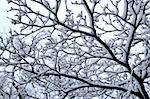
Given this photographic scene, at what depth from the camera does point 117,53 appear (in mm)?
9367

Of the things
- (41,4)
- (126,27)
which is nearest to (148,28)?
(126,27)

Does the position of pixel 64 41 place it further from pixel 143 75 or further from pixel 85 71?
pixel 143 75

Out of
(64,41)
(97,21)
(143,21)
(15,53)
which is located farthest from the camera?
(15,53)

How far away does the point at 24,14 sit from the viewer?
870 cm

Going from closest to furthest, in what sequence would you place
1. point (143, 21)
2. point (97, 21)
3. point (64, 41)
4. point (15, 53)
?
point (143, 21) < point (97, 21) < point (64, 41) < point (15, 53)

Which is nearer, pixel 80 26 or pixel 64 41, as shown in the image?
pixel 80 26

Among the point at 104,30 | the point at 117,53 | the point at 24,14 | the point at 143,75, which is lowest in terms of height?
the point at 143,75

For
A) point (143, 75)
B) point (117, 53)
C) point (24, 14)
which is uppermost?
point (24, 14)

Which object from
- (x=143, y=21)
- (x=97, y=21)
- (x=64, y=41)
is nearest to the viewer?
(x=143, y=21)

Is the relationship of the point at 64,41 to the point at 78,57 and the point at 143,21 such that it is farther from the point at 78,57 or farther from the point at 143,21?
the point at 143,21

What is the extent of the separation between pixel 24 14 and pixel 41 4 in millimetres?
611

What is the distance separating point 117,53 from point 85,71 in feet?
3.94

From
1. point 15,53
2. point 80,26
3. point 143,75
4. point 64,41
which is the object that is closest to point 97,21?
point 80,26

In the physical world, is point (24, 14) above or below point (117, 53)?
above
